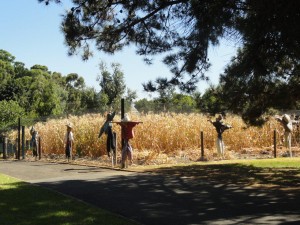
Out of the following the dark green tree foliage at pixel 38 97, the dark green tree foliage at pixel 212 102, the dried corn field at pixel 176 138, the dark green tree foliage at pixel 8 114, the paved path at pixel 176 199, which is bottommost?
the paved path at pixel 176 199

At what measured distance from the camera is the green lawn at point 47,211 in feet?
21.5

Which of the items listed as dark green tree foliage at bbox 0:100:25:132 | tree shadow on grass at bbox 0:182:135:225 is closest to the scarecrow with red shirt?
tree shadow on grass at bbox 0:182:135:225

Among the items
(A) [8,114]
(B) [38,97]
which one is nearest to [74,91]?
(B) [38,97]

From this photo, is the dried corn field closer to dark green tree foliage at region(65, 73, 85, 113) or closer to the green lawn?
the green lawn

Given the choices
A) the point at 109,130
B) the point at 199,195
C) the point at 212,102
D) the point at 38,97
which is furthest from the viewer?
the point at 38,97

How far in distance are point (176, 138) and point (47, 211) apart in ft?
40.6

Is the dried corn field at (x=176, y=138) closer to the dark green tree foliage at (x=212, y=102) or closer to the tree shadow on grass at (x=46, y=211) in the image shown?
the dark green tree foliage at (x=212, y=102)

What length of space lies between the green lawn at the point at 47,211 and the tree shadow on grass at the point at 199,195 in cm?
38

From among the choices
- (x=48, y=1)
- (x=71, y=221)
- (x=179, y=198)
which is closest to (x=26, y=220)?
(x=71, y=221)

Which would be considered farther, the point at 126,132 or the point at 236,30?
the point at 126,132

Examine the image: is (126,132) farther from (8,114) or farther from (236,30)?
(8,114)

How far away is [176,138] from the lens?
19.3 meters

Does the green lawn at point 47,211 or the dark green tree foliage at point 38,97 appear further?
the dark green tree foliage at point 38,97

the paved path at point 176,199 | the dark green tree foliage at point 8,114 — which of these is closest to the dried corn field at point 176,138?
Result: the paved path at point 176,199
